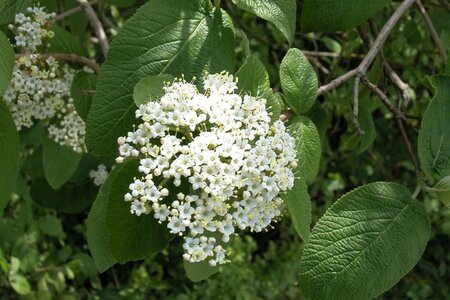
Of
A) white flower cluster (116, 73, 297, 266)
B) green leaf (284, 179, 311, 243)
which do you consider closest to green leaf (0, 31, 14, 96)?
white flower cluster (116, 73, 297, 266)

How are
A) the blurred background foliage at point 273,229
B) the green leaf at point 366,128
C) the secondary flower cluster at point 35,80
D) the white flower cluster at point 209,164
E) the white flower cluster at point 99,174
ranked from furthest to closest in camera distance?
the blurred background foliage at point 273,229 < the white flower cluster at point 99,174 < the green leaf at point 366,128 < the secondary flower cluster at point 35,80 < the white flower cluster at point 209,164

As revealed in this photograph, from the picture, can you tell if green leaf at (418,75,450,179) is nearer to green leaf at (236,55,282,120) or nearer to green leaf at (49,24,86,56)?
green leaf at (236,55,282,120)

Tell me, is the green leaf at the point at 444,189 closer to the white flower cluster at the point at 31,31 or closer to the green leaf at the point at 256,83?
the green leaf at the point at 256,83

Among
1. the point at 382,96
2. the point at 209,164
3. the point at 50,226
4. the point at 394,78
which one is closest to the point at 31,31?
the point at 209,164

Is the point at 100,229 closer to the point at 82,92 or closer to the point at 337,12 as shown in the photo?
the point at 82,92

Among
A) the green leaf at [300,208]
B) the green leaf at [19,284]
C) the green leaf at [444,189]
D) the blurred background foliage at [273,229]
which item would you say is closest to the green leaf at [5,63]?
the green leaf at [300,208]

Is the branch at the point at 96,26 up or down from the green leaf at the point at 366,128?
up
